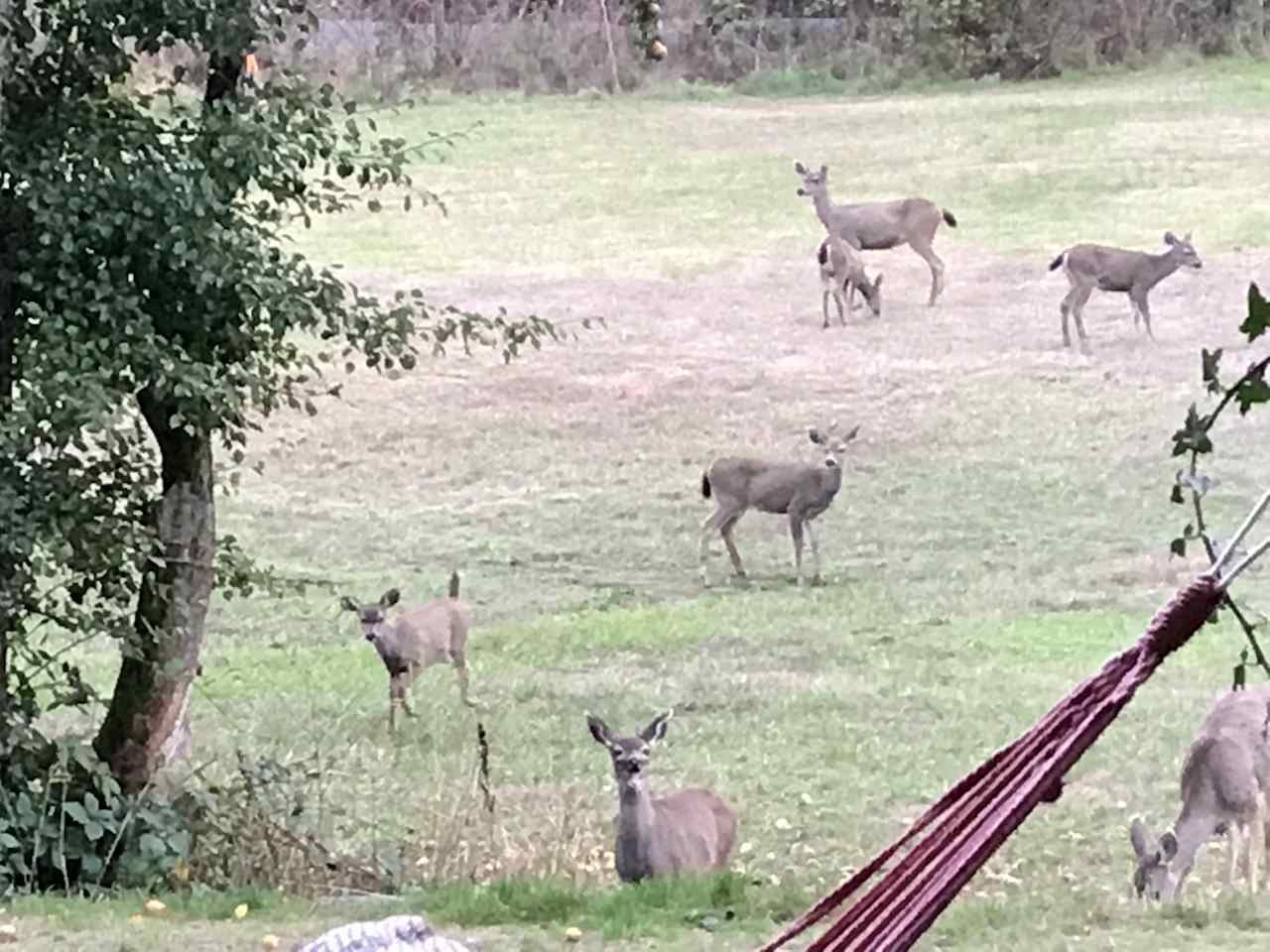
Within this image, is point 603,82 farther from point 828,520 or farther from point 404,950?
point 404,950

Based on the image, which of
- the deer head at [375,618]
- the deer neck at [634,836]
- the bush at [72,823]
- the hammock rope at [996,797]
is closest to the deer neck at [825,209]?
the deer head at [375,618]

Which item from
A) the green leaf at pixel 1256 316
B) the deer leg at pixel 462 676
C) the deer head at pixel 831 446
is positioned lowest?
the deer leg at pixel 462 676

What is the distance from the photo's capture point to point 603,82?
10.4 metres

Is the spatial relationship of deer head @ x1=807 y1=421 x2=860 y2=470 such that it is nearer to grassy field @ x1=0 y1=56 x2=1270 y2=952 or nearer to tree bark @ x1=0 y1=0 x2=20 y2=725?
grassy field @ x1=0 y1=56 x2=1270 y2=952

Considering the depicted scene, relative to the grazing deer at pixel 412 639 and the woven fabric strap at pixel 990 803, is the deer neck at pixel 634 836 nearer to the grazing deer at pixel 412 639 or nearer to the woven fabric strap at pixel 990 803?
the grazing deer at pixel 412 639

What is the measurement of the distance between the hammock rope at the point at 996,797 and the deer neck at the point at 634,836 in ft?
9.10

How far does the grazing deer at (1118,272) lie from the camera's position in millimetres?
9180

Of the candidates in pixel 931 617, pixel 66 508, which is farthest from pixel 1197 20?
pixel 66 508

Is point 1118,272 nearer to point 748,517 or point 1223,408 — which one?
point 748,517

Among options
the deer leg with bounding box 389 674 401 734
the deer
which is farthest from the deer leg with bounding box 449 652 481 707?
the deer

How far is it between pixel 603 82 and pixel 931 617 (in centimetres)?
441

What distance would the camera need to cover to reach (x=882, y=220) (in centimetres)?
1037

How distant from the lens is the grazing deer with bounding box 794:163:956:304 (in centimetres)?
1020

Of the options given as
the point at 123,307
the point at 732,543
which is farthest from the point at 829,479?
the point at 123,307
